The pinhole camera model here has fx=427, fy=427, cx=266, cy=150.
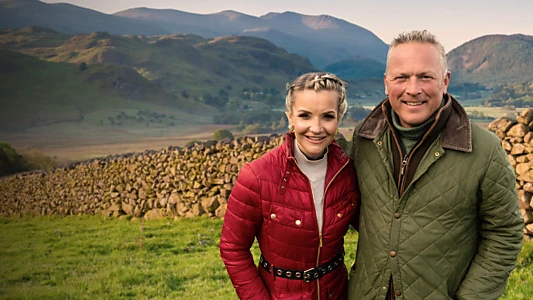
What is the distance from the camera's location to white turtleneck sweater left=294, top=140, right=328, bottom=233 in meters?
2.38

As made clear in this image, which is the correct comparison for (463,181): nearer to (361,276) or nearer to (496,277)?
(496,277)

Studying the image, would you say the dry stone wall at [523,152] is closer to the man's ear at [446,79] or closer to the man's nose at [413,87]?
the man's ear at [446,79]

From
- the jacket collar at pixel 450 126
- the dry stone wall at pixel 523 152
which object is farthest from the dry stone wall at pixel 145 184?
the jacket collar at pixel 450 126

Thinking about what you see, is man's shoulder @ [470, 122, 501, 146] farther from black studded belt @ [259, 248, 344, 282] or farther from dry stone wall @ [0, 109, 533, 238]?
dry stone wall @ [0, 109, 533, 238]

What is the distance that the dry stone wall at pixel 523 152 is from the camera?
22.3 ft

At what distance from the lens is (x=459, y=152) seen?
2.15 meters

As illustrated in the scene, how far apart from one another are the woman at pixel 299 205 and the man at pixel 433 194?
229 mm

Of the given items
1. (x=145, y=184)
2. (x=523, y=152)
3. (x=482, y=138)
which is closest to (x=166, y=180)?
(x=145, y=184)

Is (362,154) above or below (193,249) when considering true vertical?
above

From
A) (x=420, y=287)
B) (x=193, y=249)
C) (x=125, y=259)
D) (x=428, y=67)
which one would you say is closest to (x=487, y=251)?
(x=420, y=287)

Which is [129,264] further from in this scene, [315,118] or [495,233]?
[495,233]

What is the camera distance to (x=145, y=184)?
44.9 ft

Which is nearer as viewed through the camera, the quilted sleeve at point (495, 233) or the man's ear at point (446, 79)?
the quilted sleeve at point (495, 233)

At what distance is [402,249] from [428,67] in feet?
3.10
